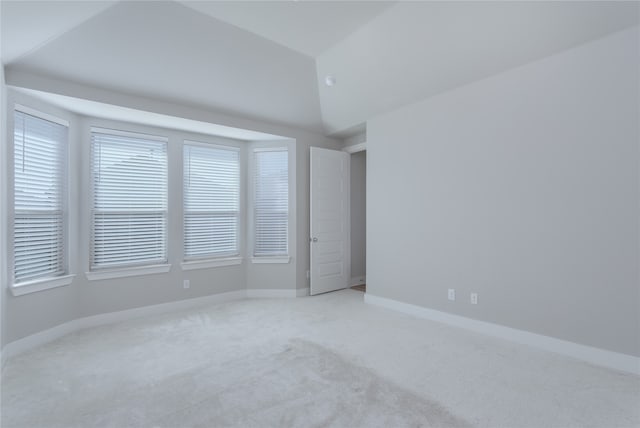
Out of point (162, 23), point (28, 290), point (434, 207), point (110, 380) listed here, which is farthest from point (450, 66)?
point (28, 290)

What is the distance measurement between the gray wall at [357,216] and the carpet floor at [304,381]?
2.36m

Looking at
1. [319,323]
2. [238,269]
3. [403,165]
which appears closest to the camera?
[319,323]

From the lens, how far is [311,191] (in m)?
5.00

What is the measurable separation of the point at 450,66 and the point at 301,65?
1.75 meters

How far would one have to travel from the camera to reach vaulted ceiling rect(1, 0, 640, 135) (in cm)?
264

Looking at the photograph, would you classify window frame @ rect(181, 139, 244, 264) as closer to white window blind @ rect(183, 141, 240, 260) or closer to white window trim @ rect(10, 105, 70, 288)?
white window blind @ rect(183, 141, 240, 260)

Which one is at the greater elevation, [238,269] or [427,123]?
[427,123]

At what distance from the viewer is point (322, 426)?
1.90 m

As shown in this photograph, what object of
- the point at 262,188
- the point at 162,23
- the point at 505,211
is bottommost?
the point at 505,211

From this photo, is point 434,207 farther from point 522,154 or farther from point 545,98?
point 545,98

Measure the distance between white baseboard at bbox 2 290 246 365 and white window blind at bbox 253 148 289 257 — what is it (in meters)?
0.85

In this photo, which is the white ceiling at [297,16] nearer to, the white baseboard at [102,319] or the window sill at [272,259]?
the window sill at [272,259]

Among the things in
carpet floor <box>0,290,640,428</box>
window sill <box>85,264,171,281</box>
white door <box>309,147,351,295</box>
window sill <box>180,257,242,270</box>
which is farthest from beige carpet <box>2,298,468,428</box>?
white door <box>309,147,351,295</box>

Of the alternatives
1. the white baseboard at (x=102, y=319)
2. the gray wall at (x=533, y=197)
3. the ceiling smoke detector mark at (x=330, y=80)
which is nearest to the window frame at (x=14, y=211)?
the white baseboard at (x=102, y=319)
